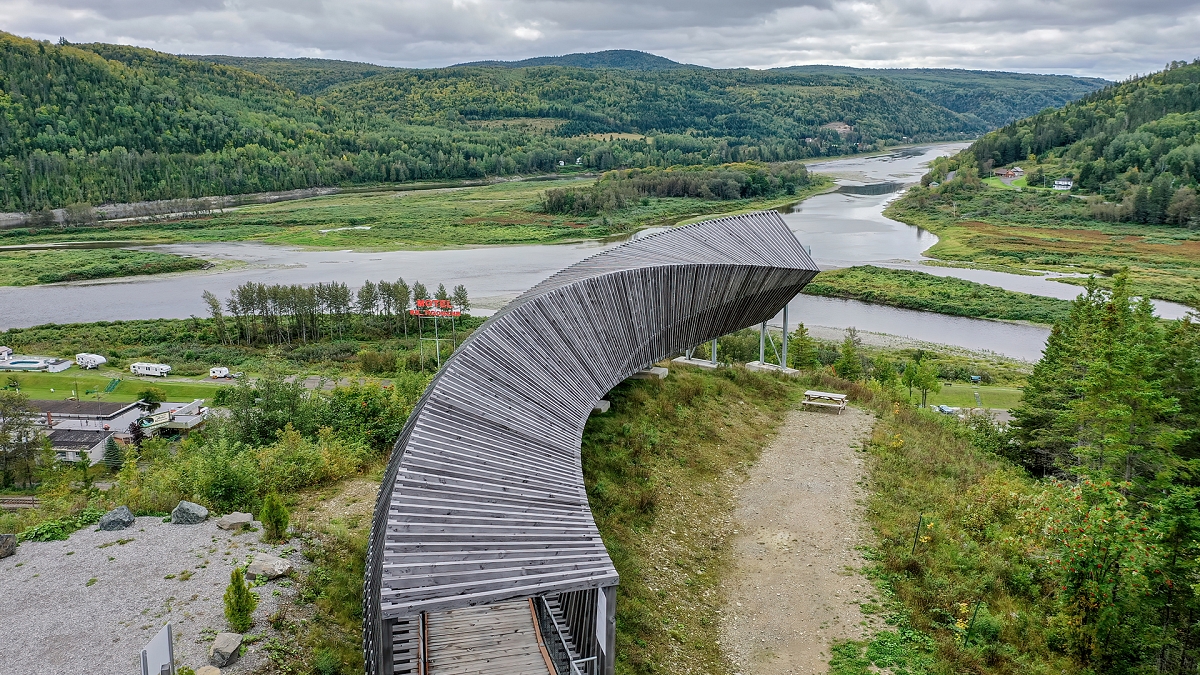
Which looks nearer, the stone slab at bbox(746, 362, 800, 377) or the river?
the stone slab at bbox(746, 362, 800, 377)

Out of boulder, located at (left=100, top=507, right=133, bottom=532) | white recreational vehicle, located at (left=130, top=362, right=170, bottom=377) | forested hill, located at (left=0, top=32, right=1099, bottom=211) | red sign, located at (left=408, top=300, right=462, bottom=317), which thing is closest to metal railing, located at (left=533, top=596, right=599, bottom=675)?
boulder, located at (left=100, top=507, right=133, bottom=532)

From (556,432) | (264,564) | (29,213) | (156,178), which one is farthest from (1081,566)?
(156,178)

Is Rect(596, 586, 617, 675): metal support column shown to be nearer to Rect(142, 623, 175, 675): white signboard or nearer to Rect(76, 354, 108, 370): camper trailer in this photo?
Rect(142, 623, 175, 675): white signboard

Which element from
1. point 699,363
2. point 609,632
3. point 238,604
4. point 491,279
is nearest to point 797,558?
point 609,632

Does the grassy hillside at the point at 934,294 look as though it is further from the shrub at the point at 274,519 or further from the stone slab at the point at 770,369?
the shrub at the point at 274,519

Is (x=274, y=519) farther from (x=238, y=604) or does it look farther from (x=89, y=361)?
(x=89, y=361)

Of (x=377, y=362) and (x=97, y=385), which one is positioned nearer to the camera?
(x=97, y=385)
